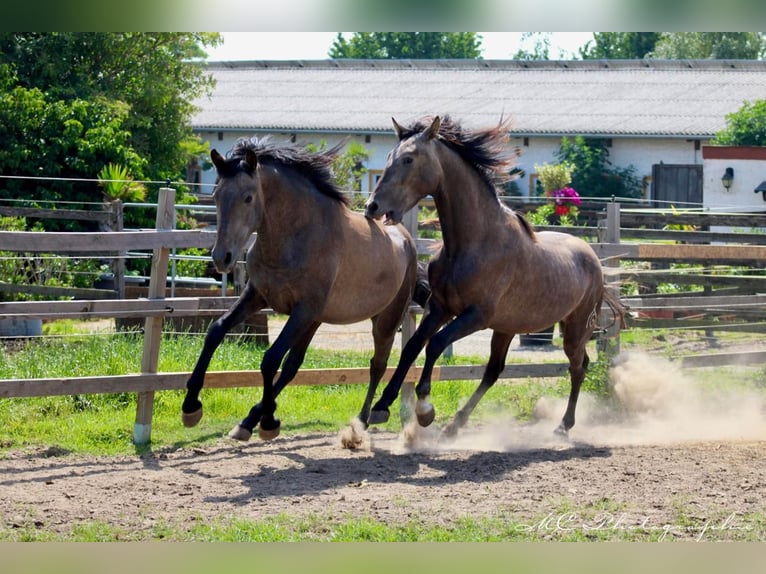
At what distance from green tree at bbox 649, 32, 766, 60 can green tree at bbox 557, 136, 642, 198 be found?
1949 centimetres

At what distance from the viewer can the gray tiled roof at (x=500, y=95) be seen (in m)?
29.1

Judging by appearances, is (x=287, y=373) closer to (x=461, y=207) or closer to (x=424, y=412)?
(x=424, y=412)

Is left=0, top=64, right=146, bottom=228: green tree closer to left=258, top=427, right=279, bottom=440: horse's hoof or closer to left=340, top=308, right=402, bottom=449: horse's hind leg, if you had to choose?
left=340, top=308, right=402, bottom=449: horse's hind leg

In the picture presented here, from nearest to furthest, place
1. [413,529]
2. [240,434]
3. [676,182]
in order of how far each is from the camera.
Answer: [413,529] → [240,434] → [676,182]

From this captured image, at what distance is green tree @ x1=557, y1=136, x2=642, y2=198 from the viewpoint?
90.2ft

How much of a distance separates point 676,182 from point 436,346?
22.0m

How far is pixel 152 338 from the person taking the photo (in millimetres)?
7453

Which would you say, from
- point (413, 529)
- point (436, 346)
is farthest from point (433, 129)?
point (413, 529)

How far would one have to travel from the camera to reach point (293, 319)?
22.4 feet

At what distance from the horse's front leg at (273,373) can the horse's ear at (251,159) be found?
3.33 ft

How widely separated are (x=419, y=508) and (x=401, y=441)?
7.40 ft

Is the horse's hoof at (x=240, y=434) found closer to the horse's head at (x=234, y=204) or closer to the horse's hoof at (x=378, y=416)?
the horse's hoof at (x=378, y=416)

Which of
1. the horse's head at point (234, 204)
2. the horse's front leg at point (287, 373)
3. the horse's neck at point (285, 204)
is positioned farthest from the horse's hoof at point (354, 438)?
the horse's head at point (234, 204)

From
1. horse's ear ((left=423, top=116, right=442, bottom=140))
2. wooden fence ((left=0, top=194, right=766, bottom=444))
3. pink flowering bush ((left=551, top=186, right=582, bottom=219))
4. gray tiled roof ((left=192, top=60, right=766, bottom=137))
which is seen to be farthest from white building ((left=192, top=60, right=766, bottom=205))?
horse's ear ((left=423, top=116, right=442, bottom=140))
